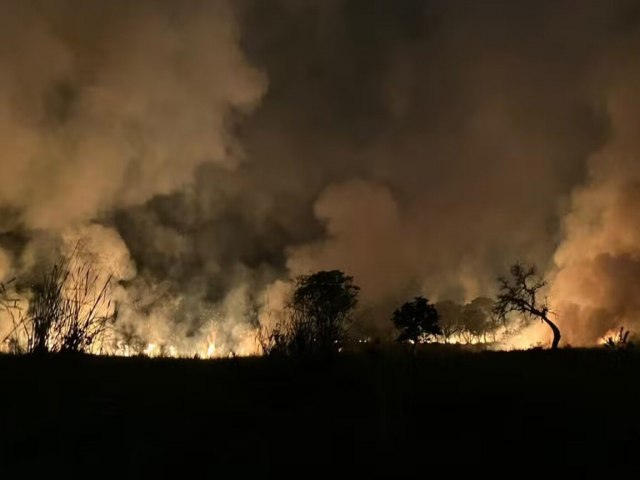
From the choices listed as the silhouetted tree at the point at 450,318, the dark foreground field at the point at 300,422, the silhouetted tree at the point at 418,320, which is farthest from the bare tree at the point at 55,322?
the silhouetted tree at the point at 450,318

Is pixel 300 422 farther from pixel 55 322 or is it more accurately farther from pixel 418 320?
pixel 418 320

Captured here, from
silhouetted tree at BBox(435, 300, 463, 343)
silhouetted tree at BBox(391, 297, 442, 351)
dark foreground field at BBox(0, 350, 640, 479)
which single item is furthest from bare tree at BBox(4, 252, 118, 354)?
silhouetted tree at BBox(435, 300, 463, 343)

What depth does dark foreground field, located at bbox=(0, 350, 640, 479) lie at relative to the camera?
207 inches

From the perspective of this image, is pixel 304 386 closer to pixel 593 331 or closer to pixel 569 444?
pixel 569 444

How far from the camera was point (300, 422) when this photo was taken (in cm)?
648

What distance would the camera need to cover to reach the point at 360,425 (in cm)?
631

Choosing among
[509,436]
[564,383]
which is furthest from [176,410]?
[564,383]

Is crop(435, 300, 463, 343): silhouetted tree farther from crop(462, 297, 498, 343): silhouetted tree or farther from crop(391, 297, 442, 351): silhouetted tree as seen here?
crop(391, 297, 442, 351): silhouetted tree

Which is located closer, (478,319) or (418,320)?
(418,320)

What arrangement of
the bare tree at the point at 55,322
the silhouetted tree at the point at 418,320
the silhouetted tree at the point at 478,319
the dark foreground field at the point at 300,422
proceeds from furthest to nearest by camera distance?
1. the silhouetted tree at the point at 478,319
2. the silhouetted tree at the point at 418,320
3. the bare tree at the point at 55,322
4. the dark foreground field at the point at 300,422

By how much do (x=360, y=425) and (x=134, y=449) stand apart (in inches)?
95.7

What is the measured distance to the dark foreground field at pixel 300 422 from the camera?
525 centimetres

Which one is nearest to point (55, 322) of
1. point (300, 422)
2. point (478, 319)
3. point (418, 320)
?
point (300, 422)

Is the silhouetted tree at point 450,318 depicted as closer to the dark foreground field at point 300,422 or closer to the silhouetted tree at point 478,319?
the silhouetted tree at point 478,319
